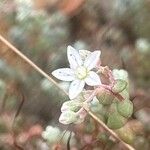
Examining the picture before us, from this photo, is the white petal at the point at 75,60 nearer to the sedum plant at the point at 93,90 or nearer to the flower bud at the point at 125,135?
the sedum plant at the point at 93,90

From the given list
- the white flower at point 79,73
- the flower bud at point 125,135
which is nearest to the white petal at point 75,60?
the white flower at point 79,73

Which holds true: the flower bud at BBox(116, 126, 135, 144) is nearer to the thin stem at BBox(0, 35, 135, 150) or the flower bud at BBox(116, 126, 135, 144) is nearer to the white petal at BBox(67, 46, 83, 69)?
the thin stem at BBox(0, 35, 135, 150)

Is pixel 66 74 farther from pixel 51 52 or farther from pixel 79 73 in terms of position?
pixel 51 52

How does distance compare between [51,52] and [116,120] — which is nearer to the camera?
[116,120]

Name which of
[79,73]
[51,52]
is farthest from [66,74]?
[51,52]

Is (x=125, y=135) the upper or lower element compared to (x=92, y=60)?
lower
